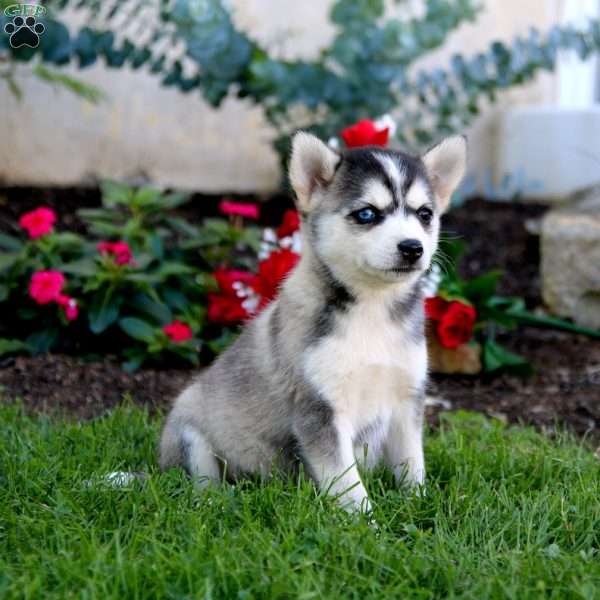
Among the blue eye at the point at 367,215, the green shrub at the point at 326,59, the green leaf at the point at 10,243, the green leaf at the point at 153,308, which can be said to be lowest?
the green leaf at the point at 153,308

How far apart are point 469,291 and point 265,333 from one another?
8.28 feet

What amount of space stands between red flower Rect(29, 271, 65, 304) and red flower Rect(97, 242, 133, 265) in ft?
1.25

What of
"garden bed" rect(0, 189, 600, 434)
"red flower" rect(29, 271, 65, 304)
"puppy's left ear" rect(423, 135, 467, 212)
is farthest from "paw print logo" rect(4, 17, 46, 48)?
"puppy's left ear" rect(423, 135, 467, 212)

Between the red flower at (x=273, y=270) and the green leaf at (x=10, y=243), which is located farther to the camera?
the green leaf at (x=10, y=243)

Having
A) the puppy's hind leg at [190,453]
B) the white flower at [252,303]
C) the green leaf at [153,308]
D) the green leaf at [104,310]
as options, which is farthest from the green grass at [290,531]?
the green leaf at [153,308]

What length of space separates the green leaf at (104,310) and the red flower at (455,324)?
198 centimetres

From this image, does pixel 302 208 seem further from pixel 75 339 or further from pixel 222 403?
pixel 75 339

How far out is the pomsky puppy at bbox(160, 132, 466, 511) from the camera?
11.7 feet

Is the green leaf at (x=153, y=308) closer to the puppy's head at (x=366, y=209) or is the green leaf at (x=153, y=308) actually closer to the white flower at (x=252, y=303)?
the white flower at (x=252, y=303)

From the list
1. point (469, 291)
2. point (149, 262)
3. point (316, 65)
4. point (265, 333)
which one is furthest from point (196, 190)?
point (265, 333)

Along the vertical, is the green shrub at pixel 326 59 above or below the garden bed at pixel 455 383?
above

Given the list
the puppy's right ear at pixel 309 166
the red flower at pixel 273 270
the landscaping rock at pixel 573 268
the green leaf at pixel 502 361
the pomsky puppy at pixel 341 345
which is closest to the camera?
the pomsky puppy at pixel 341 345

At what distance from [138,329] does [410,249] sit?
2.83 meters

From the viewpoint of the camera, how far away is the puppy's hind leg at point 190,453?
3982 mm
